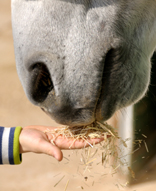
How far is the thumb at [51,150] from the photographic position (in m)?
0.98

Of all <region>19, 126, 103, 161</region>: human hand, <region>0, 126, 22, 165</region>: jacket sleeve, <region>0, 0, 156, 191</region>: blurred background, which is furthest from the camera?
<region>0, 0, 156, 191</region>: blurred background

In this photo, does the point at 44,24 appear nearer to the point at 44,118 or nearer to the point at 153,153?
the point at 153,153

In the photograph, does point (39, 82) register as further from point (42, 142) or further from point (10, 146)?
point (10, 146)

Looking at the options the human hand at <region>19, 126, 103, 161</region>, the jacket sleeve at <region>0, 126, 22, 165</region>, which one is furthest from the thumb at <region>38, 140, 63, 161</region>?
the jacket sleeve at <region>0, 126, 22, 165</region>

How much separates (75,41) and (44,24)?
112 mm

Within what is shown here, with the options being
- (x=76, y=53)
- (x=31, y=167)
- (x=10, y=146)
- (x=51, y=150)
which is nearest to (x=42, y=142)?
(x=51, y=150)

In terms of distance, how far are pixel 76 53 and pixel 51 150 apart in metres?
0.35

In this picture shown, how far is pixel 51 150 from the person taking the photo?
3.37ft

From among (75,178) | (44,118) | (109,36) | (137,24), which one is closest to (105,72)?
(109,36)

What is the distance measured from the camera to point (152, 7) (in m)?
1.04

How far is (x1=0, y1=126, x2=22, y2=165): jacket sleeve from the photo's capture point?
134 centimetres

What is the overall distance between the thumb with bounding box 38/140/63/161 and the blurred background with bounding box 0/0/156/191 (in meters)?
0.58

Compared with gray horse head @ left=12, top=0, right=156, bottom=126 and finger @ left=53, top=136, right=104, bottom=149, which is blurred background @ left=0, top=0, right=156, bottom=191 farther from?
gray horse head @ left=12, top=0, right=156, bottom=126

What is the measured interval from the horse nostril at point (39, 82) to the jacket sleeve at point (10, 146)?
1.52ft
